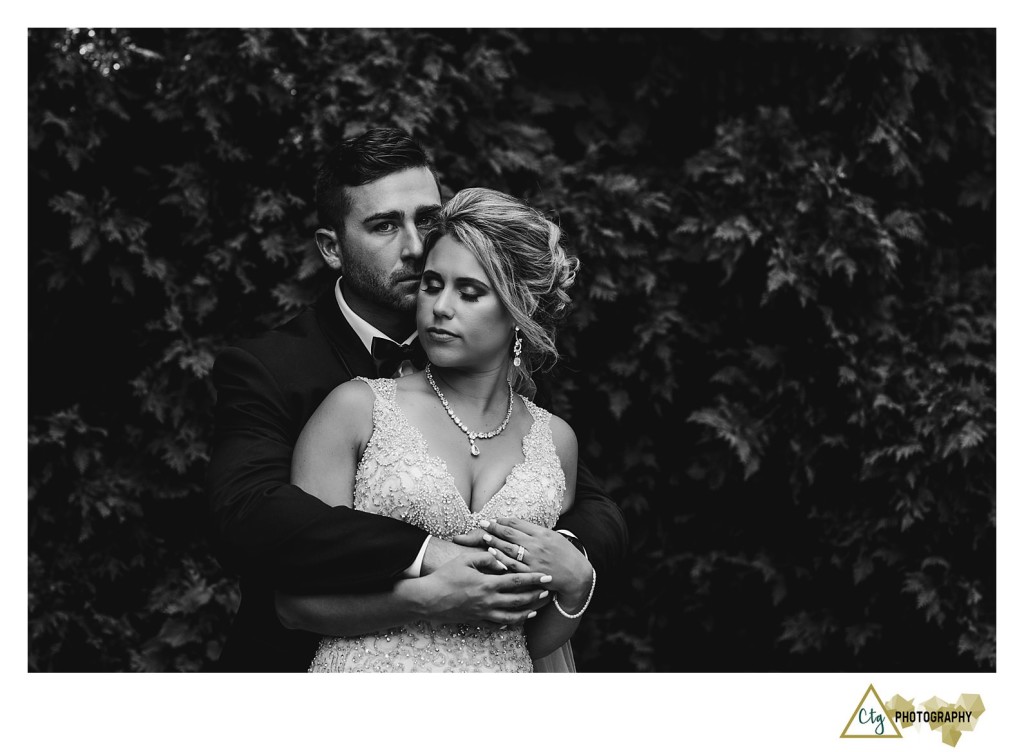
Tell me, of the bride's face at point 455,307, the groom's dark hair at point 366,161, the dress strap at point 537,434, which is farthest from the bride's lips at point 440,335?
the groom's dark hair at point 366,161

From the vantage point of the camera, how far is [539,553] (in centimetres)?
277

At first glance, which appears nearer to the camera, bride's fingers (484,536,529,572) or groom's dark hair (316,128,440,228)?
bride's fingers (484,536,529,572)

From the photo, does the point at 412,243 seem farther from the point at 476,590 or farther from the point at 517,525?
the point at 476,590

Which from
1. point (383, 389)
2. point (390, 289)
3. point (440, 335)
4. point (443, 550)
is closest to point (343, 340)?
point (390, 289)

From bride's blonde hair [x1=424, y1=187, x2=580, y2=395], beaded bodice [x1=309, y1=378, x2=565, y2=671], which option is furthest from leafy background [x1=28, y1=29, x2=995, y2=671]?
beaded bodice [x1=309, y1=378, x2=565, y2=671]

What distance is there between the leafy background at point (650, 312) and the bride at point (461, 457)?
1778mm

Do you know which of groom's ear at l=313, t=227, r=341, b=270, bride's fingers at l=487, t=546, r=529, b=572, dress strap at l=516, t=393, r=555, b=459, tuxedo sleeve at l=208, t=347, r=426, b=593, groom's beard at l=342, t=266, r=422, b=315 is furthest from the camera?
groom's ear at l=313, t=227, r=341, b=270

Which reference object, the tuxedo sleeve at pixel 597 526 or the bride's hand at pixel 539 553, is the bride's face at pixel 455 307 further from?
the tuxedo sleeve at pixel 597 526

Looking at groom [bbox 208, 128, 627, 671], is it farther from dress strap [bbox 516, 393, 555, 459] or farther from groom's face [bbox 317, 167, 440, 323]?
dress strap [bbox 516, 393, 555, 459]

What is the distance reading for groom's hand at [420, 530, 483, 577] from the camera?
2705mm

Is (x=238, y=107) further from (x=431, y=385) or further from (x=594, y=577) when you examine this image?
(x=594, y=577)

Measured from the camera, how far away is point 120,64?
16.0ft

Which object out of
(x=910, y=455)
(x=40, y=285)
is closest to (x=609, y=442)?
(x=910, y=455)

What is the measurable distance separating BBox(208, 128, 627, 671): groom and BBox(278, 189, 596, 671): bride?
9 centimetres
